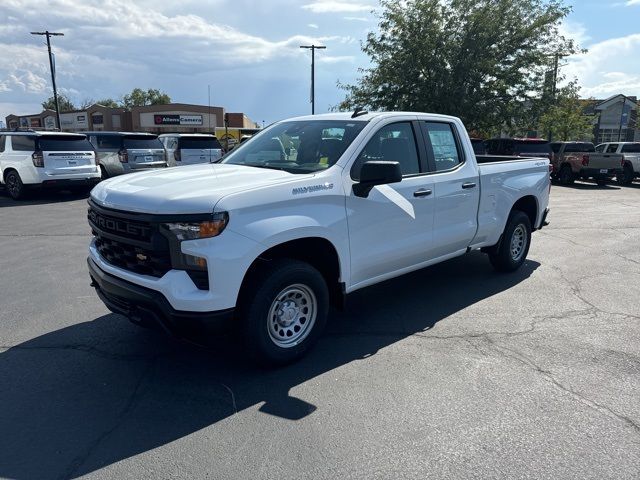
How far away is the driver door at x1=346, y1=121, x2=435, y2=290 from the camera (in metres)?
4.14

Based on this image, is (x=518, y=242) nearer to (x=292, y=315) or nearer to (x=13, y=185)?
(x=292, y=315)

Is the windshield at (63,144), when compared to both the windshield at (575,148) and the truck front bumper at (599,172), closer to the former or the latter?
the truck front bumper at (599,172)

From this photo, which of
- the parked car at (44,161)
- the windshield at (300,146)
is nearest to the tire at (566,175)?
the parked car at (44,161)

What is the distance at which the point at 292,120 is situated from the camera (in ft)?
17.0

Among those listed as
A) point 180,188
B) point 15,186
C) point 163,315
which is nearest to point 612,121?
point 15,186

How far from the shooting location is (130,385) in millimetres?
3594

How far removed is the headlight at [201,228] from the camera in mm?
3186

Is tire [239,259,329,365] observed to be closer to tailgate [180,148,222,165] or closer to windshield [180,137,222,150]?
tailgate [180,148,222,165]

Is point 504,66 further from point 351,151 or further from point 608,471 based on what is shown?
point 608,471

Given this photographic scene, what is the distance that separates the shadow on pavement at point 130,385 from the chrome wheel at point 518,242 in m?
1.77

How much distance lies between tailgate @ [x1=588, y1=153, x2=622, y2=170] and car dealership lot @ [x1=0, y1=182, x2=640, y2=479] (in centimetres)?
1573

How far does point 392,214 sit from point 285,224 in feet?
4.09

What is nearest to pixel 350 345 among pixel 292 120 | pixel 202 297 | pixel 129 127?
pixel 202 297

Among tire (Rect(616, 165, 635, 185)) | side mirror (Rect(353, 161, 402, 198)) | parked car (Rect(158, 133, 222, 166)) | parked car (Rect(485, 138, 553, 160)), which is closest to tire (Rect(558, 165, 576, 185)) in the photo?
parked car (Rect(485, 138, 553, 160))
